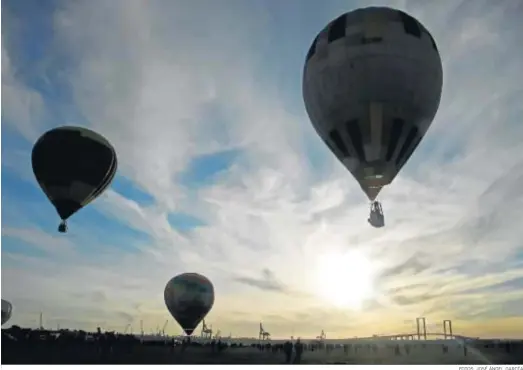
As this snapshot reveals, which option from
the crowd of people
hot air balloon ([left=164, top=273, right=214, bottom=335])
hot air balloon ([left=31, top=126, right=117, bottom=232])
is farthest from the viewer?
hot air balloon ([left=164, top=273, right=214, bottom=335])

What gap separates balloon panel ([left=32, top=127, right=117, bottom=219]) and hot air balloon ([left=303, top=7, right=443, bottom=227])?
523cm

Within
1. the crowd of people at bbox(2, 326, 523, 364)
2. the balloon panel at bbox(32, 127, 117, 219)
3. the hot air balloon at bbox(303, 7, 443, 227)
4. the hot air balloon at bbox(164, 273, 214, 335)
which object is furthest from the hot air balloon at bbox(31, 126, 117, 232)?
the hot air balloon at bbox(164, 273, 214, 335)

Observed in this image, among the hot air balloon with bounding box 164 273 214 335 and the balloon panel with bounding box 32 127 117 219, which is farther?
the hot air balloon with bounding box 164 273 214 335

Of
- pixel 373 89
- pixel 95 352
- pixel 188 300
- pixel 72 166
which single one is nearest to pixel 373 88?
pixel 373 89

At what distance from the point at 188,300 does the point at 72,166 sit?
941 cm

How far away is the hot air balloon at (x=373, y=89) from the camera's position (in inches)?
408

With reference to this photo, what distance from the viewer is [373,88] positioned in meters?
10.3

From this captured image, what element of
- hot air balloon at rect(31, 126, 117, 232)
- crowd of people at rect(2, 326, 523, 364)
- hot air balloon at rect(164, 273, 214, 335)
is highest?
hot air balloon at rect(31, 126, 117, 232)

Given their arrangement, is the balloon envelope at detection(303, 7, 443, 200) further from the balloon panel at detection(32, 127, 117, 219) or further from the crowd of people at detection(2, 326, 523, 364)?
the balloon panel at detection(32, 127, 117, 219)

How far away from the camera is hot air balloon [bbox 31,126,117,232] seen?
12375 millimetres

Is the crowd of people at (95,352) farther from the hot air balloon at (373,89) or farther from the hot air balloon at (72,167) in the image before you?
the hot air balloon at (373,89)

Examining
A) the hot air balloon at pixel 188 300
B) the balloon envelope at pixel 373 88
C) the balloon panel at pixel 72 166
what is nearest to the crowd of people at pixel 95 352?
the balloon panel at pixel 72 166

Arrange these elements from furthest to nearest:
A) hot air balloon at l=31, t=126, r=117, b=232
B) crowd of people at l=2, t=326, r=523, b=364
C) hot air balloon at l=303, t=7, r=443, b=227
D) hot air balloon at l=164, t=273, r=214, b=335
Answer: hot air balloon at l=164, t=273, r=214, b=335 → hot air balloon at l=31, t=126, r=117, b=232 → hot air balloon at l=303, t=7, r=443, b=227 → crowd of people at l=2, t=326, r=523, b=364

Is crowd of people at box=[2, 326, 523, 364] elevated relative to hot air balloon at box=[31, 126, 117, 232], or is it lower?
lower
